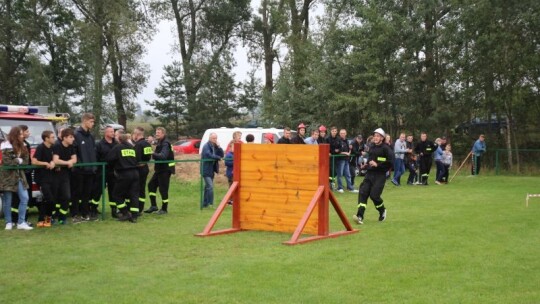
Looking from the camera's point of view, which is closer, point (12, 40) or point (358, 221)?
point (358, 221)

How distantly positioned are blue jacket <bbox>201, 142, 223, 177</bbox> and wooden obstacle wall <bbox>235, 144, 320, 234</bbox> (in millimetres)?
3773

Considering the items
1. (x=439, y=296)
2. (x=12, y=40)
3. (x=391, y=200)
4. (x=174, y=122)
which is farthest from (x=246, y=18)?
(x=439, y=296)

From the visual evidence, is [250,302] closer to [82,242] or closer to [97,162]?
[82,242]

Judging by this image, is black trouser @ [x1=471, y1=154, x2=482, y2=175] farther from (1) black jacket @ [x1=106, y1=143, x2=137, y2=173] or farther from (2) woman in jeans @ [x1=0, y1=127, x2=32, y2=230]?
(2) woman in jeans @ [x1=0, y1=127, x2=32, y2=230]

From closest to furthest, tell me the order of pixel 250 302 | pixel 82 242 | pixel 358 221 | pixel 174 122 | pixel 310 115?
1. pixel 250 302
2. pixel 82 242
3. pixel 358 221
4. pixel 310 115
5. pixel 174 122

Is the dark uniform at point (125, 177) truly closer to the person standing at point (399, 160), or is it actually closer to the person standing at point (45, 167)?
the person standing at point (45, 167)

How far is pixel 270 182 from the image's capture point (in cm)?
1150

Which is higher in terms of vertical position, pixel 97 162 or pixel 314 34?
pixel 314 34

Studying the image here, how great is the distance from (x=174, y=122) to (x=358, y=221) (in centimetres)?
3812

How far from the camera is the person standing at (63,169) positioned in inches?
470

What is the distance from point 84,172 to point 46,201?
3.01 ft

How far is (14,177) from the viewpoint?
37.8 ft

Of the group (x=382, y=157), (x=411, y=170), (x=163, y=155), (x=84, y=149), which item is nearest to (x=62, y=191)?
(x=84, y=149)

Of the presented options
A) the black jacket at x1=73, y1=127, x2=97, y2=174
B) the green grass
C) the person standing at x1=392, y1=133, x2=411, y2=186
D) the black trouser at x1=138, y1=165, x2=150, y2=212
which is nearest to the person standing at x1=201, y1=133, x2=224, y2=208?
the black trouser at x1=138, y1=165, x2=150, y2=212
